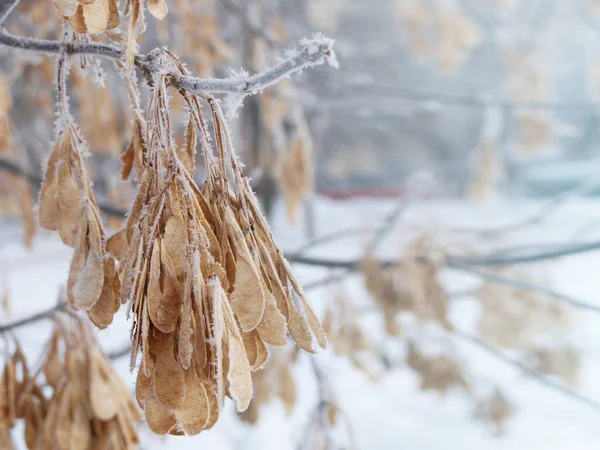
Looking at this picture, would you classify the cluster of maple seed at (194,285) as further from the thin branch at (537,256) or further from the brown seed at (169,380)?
the thin branch at (537,256)

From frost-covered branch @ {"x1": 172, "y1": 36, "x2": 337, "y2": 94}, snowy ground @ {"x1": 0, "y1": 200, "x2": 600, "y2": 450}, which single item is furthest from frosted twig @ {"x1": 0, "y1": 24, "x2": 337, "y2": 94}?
snowy ground @ {"x1": 0, "y1": 200, "x2": 600, "y2": 450}

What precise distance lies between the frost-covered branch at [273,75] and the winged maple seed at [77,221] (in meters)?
0.10

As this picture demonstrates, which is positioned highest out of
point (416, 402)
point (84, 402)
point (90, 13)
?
point (90, 13)

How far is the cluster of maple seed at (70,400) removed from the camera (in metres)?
0.45

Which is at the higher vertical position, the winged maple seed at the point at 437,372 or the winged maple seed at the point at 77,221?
the winged maple seed at the point at 77,221

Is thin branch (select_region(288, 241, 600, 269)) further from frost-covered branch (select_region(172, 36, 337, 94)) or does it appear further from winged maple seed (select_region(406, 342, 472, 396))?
frost-covered branch (select_region(172, 36, 337, 94))

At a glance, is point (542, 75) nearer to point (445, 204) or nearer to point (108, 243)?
point (108, 243)

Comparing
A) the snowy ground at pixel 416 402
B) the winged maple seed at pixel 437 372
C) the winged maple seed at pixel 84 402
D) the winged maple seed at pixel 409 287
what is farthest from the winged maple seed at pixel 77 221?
the winged maple seed at pixel 437 372

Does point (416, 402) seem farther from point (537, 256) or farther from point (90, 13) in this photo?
point (90, 13)

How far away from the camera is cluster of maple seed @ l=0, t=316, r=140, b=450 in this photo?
452 millimetres

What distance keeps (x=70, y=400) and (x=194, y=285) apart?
294 mm

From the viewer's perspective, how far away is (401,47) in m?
4.03

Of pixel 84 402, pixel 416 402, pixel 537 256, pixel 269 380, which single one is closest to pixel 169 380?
pixel 84 402

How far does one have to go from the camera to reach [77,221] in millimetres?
318
